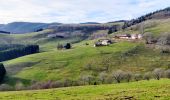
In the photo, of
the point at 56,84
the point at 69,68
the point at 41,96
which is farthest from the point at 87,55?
the point at 41,96

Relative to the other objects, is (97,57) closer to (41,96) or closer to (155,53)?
(155,53)

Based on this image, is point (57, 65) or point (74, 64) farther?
point (57, 65)

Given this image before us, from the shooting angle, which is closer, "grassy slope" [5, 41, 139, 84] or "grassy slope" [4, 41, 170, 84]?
"grassy slope" [5, 41, 139, 84]

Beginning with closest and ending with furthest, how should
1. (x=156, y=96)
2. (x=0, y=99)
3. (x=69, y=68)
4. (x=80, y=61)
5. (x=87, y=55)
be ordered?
(x=156, y=96) < (x=0, y=99) < (x=69, y=68) < (x=80, y=61) < (x=87, y=55)

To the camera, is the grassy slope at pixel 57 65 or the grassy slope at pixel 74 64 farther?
the grassy slope at pixel 74 64

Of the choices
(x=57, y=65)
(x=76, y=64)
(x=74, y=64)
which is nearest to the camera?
(x=76, y=64)

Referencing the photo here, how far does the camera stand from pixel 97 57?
182625 millimetres

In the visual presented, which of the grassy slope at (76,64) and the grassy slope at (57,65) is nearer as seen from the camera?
the grassy slope at (57,65)

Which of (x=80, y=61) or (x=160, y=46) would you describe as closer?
(x=80, y=61)

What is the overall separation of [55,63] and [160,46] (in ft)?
191

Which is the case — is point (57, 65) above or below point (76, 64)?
below

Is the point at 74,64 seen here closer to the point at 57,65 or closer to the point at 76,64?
the point at 76,64

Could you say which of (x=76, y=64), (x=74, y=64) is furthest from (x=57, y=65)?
(x=76, y=64)

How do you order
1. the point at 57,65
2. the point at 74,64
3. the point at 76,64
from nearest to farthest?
the point at 76,64 < the point at 74,64 < the point at 57,65
